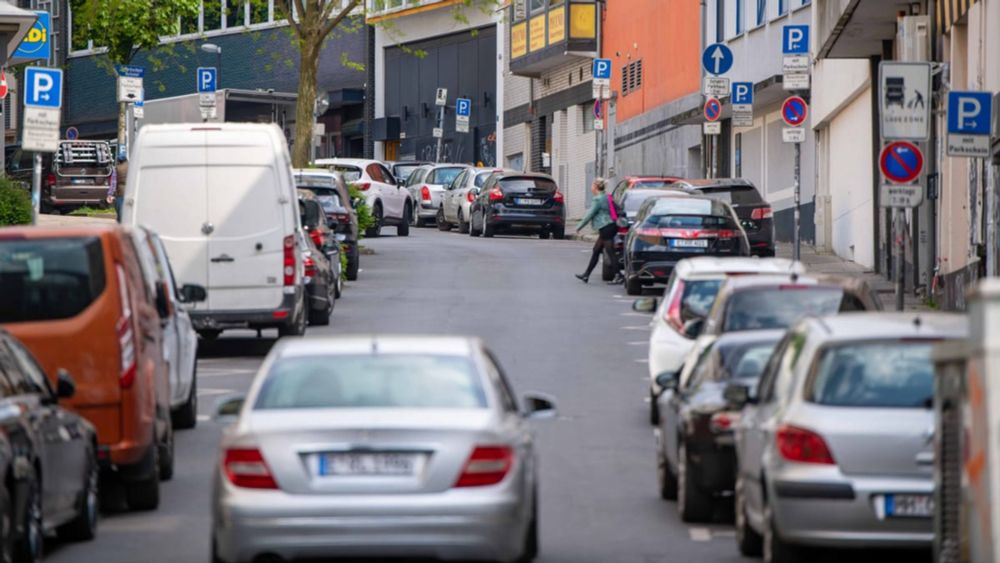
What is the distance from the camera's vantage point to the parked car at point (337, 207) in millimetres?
34062

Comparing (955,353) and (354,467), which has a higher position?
(955,353)

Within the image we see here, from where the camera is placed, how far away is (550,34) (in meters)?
65.7

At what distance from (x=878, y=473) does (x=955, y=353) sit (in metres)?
2.44

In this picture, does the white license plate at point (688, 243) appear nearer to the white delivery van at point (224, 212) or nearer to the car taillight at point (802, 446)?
the white delivery van at point (224, 212)

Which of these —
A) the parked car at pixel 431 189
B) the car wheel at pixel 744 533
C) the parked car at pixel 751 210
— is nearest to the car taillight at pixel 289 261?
the car wheel at pixel 744 533

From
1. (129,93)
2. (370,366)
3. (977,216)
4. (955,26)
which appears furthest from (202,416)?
(129,93)

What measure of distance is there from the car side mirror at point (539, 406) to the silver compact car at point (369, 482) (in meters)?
1.06

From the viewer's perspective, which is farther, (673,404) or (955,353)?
(673,404)

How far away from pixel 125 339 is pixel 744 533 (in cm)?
393

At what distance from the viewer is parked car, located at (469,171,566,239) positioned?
158 ft

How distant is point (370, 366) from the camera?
10852 millimetres

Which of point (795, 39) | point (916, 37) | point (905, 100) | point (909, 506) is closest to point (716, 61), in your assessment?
point (795, 39)

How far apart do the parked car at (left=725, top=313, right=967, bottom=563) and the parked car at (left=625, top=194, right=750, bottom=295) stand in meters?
20.3

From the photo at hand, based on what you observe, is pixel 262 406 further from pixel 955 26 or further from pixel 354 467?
pixel 955 26
